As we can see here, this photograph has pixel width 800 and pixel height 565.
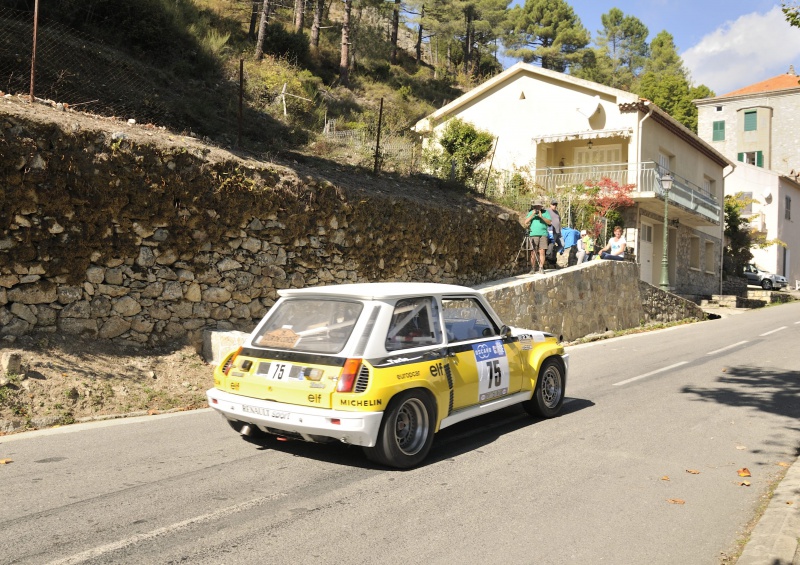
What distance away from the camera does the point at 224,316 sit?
1081 centimetres

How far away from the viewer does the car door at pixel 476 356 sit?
246 inches

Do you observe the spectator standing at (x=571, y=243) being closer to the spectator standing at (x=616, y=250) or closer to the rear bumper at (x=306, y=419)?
the spectator standing at (x=616, y=250)

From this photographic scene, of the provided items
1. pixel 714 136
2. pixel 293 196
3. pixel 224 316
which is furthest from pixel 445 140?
pixel 714 136

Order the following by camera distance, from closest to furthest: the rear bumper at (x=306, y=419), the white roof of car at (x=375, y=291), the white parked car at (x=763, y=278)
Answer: the rear bumper at (x=306, y=419) < the white roof of car at (x=375, y=291) < the white parked car at (x=763, y=278)

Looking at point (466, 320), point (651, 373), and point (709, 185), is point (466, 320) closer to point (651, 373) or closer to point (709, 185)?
point (651, 373)

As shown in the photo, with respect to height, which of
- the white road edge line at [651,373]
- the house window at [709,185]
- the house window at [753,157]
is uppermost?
the house window at [753,157]

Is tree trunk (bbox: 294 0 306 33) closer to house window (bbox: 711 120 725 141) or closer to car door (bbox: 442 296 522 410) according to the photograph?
house window (bbox: 711 120 725 141)

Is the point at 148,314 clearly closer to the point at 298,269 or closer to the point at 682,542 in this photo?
the point at 298,269

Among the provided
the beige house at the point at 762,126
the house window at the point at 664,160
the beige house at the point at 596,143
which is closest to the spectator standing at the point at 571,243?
the beige house at the point at 596,143

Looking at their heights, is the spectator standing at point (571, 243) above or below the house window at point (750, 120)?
below

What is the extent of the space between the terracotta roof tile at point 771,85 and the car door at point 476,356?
54.7 m

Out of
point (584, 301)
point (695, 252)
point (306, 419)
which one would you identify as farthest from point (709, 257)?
point (306, 419)

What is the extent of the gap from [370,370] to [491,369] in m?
1.67

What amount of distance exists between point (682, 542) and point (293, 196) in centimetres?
898
